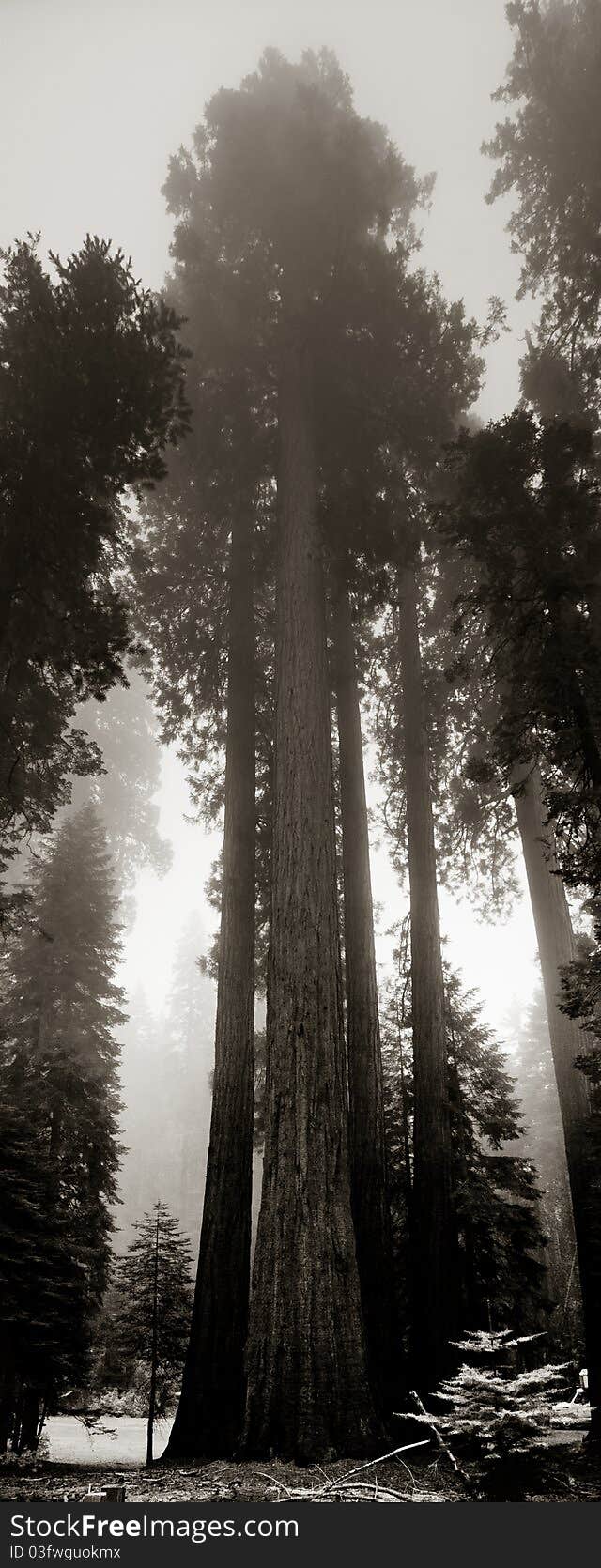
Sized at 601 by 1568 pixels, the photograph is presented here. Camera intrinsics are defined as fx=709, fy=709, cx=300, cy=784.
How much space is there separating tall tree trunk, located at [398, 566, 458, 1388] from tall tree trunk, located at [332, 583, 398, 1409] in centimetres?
41

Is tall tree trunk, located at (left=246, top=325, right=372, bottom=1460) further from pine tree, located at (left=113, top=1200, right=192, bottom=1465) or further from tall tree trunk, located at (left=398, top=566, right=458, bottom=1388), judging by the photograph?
pine tree, located at (left=113, top=1200, right=192, bottom=1465)

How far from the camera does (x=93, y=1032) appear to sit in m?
14.2

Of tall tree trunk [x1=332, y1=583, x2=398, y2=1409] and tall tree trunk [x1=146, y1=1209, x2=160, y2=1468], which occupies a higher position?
tall tree trunk [x1=332, y1=583, x2=398, y2=1409]

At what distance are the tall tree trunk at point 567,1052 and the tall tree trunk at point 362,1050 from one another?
6.50ft

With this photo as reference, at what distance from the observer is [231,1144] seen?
7320mm

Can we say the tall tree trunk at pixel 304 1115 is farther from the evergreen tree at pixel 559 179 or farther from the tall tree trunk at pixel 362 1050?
the evergreen tree at pixel 559 179

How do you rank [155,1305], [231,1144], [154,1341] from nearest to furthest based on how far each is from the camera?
1. [231,1144]
2. [154,1341]
3. [155,1305]

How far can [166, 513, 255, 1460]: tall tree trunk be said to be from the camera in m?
6.34

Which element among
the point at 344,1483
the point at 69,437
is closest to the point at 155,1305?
the point at 344,1483

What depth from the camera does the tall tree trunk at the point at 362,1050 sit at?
7125 mm

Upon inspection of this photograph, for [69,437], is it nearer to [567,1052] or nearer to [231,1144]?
[231,1144]

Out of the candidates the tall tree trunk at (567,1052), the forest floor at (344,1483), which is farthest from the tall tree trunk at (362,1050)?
the tall tree trunk at (567,1052)

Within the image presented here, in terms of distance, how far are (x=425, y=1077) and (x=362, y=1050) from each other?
32.7 inches

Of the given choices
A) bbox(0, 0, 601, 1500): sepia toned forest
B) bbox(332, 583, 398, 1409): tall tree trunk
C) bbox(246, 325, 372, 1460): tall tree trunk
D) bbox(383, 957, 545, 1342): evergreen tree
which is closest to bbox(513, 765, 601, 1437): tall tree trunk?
bbox(0, 0, 601, 1500): sepia toned forest
